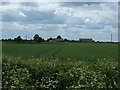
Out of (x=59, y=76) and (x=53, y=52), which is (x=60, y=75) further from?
(x=53, y=52)

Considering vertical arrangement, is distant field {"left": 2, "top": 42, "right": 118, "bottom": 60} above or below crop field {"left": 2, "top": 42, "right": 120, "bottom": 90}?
above

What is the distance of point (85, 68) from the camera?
20.8ft

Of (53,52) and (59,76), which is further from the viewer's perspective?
(53,52)

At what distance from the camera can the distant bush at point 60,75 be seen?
568 cm

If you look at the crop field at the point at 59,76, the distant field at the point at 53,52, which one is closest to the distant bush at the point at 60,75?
the crop field at the point at 59,76

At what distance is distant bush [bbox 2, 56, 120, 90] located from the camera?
568 cm

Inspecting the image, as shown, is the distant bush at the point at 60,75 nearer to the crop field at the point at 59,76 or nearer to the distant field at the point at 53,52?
the crop field at the point at 59,76

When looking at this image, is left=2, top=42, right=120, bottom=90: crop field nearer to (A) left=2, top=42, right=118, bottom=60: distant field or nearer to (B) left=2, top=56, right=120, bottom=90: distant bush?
(B) left=2, top=56, right=120, bottom=90: distant bush

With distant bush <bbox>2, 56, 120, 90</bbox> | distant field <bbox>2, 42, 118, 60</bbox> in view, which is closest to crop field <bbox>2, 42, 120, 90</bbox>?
distant bush <bbox>2, 56, 120, 90</bbox>

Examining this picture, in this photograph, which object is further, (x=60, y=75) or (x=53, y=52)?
(x=53, y=52)

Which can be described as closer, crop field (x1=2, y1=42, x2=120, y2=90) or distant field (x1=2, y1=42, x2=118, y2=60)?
crop field (x1=2, y1=42, x2=120, y2=90)

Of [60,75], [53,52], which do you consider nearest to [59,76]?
[60,75]

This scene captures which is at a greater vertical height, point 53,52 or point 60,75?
point 53,52

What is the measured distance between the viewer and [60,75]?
5875mm
